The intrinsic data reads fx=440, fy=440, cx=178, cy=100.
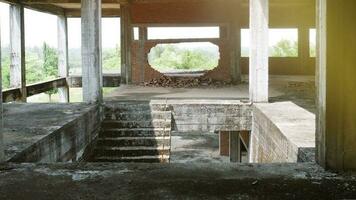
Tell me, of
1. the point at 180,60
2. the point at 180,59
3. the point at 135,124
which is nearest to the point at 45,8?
the point at 135,124

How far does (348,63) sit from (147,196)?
249 centimetres

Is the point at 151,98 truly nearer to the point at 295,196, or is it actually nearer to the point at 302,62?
the point at 295,196

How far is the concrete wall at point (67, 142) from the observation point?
20.7 feet

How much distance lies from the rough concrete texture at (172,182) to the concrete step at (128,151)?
15.4 feet

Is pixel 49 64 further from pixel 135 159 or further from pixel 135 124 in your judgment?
pixel 135 159

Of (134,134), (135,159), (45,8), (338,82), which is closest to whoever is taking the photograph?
(338,82)

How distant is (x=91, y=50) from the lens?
34.9ft

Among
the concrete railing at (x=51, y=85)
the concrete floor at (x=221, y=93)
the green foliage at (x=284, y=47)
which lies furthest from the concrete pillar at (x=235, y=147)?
the green foliage at (x=284, y=47)

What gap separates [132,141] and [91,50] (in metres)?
2.43

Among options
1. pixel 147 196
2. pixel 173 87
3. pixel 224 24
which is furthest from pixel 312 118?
pixel 224 24

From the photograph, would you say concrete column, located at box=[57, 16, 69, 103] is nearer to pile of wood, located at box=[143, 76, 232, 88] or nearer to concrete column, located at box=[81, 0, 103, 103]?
pile of wood, located at box=[143, 76, 232, 88]

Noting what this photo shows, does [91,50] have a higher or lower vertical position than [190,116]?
higher

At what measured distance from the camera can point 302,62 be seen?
70.6 ft

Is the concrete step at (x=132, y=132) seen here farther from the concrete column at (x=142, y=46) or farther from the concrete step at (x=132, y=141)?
the concrete column at (x=142, y=46)
